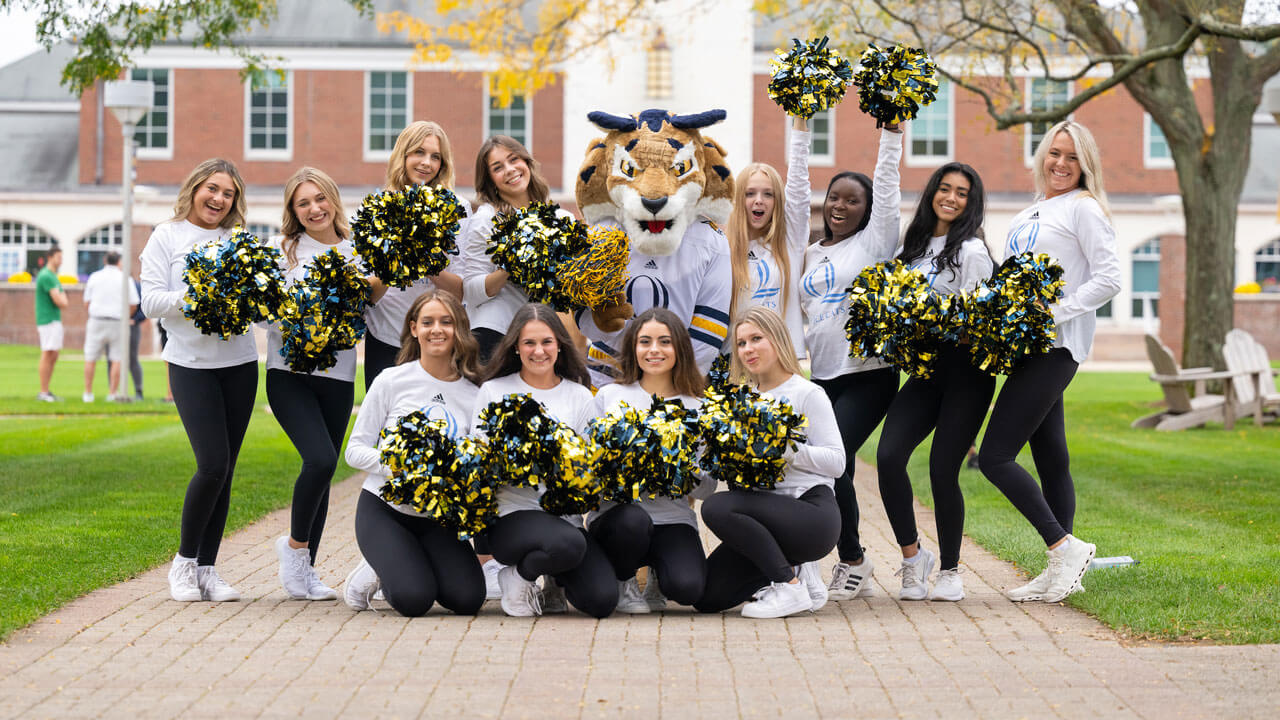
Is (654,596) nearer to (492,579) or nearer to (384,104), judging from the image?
(492,579)

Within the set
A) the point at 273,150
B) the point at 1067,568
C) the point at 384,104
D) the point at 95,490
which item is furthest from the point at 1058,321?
the point at 273,150

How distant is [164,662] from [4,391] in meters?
17.1

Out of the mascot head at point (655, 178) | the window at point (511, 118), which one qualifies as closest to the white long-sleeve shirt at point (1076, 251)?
the mascot head at point (655, 178)

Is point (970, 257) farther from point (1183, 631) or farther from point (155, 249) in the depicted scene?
point (155, 249)

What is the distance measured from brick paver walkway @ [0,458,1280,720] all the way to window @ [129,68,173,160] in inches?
1294

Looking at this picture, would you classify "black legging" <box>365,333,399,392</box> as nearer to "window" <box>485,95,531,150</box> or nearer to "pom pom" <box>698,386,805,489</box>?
"pom pom" <box>698,386,805,489</box>

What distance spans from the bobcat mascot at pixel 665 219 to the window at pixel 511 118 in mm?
30223

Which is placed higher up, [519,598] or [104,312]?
[104,312]

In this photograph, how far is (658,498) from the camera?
20.6 ft

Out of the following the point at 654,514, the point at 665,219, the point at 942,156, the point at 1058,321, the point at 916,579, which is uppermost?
the point at 942,156

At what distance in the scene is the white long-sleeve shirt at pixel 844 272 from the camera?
21.5ft

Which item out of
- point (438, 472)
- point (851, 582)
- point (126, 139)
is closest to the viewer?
point (438, 472)

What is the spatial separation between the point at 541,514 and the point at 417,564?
0.56 m

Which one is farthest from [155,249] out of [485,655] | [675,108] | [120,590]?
[675,108]
